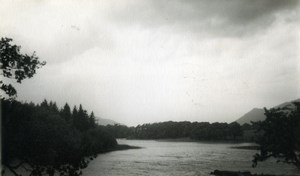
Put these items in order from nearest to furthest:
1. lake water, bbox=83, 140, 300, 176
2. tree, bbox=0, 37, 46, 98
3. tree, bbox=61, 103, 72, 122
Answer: tree, bbox=0, 37, 46, 98, lake water, bbox=83, 140, 300, 176, tree, bbox=61, 103, 72, 122

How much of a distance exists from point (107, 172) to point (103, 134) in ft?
257

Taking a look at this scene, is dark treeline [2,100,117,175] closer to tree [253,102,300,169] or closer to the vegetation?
the vegetation

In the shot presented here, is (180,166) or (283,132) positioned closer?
(283,132)

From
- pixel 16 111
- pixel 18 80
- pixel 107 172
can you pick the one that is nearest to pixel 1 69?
pixel 18 80

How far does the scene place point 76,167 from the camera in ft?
53.4

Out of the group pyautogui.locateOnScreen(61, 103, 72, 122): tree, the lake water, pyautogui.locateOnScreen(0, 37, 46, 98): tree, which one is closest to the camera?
pyautogui.locateOnScreen(0, 37, 46, 98): tree

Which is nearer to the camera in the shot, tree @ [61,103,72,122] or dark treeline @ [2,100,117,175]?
dark treeline @ [2,100,117,175]

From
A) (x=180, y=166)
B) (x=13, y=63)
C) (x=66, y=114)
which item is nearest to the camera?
(x=13, y=63)

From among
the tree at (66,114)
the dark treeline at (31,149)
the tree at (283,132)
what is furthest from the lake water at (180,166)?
the dark treeline at (31,149)

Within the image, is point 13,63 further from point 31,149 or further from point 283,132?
point 283,132

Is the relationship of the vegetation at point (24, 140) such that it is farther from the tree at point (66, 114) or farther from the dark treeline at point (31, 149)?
the tree at point (66, 114)

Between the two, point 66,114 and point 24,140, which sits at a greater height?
point 66,114

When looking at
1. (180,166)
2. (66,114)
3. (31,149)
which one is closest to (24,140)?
(31,149)

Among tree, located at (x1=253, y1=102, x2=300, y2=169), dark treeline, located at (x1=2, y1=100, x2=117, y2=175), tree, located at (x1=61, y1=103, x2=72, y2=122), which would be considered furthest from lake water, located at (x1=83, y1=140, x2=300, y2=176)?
dark treeline, located at (x1=2, y1=100, x2=117, y2=175)
